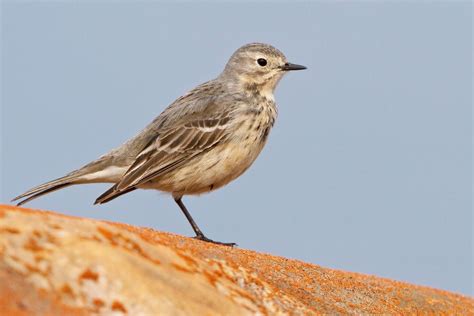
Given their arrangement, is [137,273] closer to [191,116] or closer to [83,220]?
[83,220]

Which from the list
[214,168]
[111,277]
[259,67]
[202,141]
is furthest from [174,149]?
[111,277]

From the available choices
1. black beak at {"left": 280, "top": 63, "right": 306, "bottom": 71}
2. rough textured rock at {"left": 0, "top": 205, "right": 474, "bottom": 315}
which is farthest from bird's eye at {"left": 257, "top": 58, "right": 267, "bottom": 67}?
rough textured rock at {"left": 0, "top": 205, "right": 474, "bottom": 315}

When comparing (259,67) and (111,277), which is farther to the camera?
(259,67)

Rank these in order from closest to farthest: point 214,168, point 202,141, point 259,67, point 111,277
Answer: point 111,277, point 214,168, point 202,141, point 259,67

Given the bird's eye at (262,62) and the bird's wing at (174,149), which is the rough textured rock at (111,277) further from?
the bird's eye at (262,62)

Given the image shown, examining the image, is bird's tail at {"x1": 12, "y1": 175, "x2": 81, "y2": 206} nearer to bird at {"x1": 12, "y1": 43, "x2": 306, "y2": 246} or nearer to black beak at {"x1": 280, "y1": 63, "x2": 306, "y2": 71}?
bird at {"x1": 12, "y1": 43, "x2": 306, "y2": 246}

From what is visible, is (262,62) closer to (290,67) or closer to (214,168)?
(290,67)
